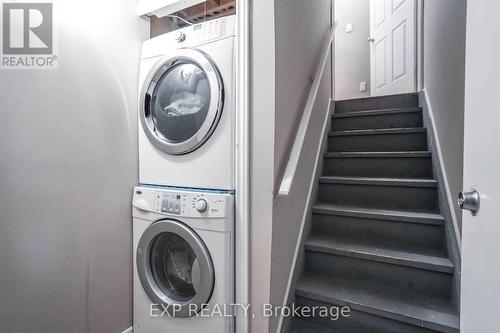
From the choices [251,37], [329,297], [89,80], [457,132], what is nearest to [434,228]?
[457,132]

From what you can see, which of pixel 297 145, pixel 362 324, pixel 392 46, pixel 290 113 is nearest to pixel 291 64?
pixel 290 113

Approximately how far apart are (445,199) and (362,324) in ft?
2.77

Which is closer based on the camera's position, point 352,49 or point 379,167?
point 379,167

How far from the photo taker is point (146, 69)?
4.67 feet

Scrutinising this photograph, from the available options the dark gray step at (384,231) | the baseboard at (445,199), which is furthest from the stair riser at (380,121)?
the dark gray step at (384,231)

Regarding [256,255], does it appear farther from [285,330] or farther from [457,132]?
[457,132]

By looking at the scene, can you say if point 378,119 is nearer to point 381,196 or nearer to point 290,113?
point 381,196

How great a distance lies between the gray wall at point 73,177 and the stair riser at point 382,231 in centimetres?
124

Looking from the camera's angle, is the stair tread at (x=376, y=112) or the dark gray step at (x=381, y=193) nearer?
the dark gray step at (x=381, y=193)

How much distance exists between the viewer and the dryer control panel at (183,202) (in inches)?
45.4

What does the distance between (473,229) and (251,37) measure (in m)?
1.07

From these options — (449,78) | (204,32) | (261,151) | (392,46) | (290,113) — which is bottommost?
(261,151)

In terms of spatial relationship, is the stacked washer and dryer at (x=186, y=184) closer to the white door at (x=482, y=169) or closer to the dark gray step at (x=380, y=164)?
the white door at (x=482, y=169)

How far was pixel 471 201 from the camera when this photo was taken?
0.67 meters
